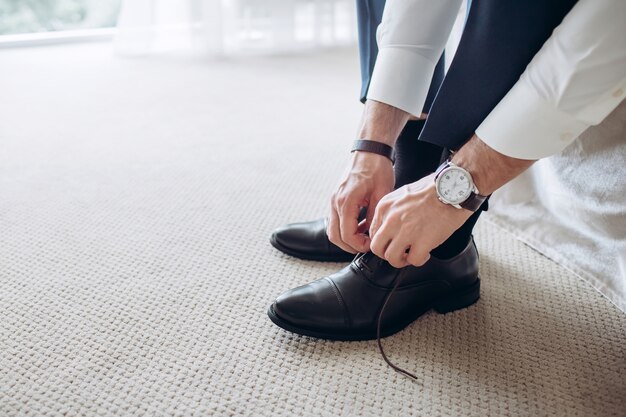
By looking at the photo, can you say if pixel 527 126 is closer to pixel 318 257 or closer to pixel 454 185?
pixel 454 185

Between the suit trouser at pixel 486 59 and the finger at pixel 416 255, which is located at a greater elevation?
the suit trouser at pixel 486 59

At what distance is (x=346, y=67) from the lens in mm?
2037

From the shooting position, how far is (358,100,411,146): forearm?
738mm

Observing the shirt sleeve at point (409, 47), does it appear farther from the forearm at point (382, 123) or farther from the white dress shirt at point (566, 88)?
the white dress shirt at point (566, 88)

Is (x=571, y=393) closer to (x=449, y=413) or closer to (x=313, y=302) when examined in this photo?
(x=449, y=413)

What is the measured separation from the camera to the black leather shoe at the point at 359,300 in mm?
722

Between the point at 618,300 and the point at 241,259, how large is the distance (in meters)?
Result: 0.59

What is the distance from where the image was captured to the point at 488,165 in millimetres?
608

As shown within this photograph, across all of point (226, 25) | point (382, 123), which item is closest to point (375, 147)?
point (382, 123)

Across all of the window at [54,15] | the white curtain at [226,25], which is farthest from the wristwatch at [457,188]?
the window at [54,15]

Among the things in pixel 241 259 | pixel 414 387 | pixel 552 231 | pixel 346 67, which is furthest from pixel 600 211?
pixel 346 67

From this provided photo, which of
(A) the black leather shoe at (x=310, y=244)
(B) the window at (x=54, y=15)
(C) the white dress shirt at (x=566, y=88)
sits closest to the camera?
(C) the white dress shirt at (x=566, y=88)

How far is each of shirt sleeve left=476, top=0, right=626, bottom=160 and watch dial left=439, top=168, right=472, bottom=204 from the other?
1.9 inches

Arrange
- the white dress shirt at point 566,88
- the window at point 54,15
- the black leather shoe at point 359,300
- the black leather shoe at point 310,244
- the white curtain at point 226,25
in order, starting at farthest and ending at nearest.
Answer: the window at point 54,15 → the white curtain at point 226,25 → the black leather shoe at point 310,244 → the black leather shoe at point 359,300 → the white dress shirt at point 566,88
